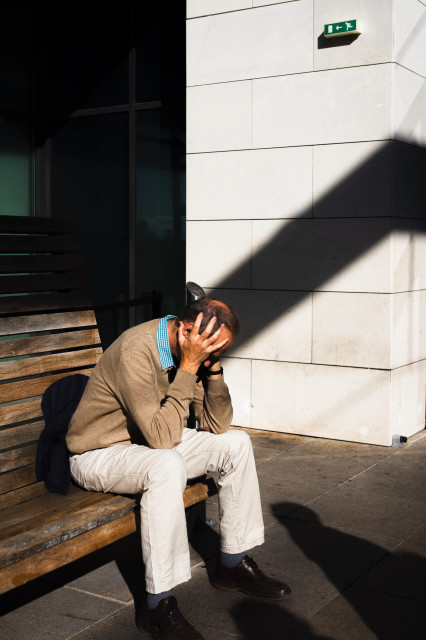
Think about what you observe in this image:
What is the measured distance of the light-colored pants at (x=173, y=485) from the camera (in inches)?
141

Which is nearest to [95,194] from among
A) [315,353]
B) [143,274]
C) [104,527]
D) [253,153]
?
[143,274]

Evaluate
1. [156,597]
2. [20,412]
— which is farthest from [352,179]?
[156,597]

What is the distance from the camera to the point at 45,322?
15.2ft

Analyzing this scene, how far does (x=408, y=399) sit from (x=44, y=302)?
3.64 m

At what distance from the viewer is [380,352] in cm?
684

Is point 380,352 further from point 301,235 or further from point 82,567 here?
point 82,567

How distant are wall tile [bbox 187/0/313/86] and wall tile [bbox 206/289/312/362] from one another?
1.87 metres

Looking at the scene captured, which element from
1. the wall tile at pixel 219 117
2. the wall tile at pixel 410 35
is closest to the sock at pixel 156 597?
the wall tile at pixel 219 117

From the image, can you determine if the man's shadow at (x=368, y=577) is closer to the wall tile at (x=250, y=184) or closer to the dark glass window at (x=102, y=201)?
Result: the wall tile at (x=250, y=184)

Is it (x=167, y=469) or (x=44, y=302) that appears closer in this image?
(x=167, y=469)

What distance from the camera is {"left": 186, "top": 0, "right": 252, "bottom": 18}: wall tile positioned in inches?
288

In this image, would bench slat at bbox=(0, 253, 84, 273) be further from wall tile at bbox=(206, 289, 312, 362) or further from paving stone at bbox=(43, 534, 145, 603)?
wall tile at bbox=(206, 289, 312, 362)

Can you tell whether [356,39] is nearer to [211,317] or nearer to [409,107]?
[409,107]

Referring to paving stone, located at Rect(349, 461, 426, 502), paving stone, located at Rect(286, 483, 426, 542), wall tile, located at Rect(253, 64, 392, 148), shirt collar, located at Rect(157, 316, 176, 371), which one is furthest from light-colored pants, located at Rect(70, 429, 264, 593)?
wall tile, located at Rect(253, 64, 392, 148)
